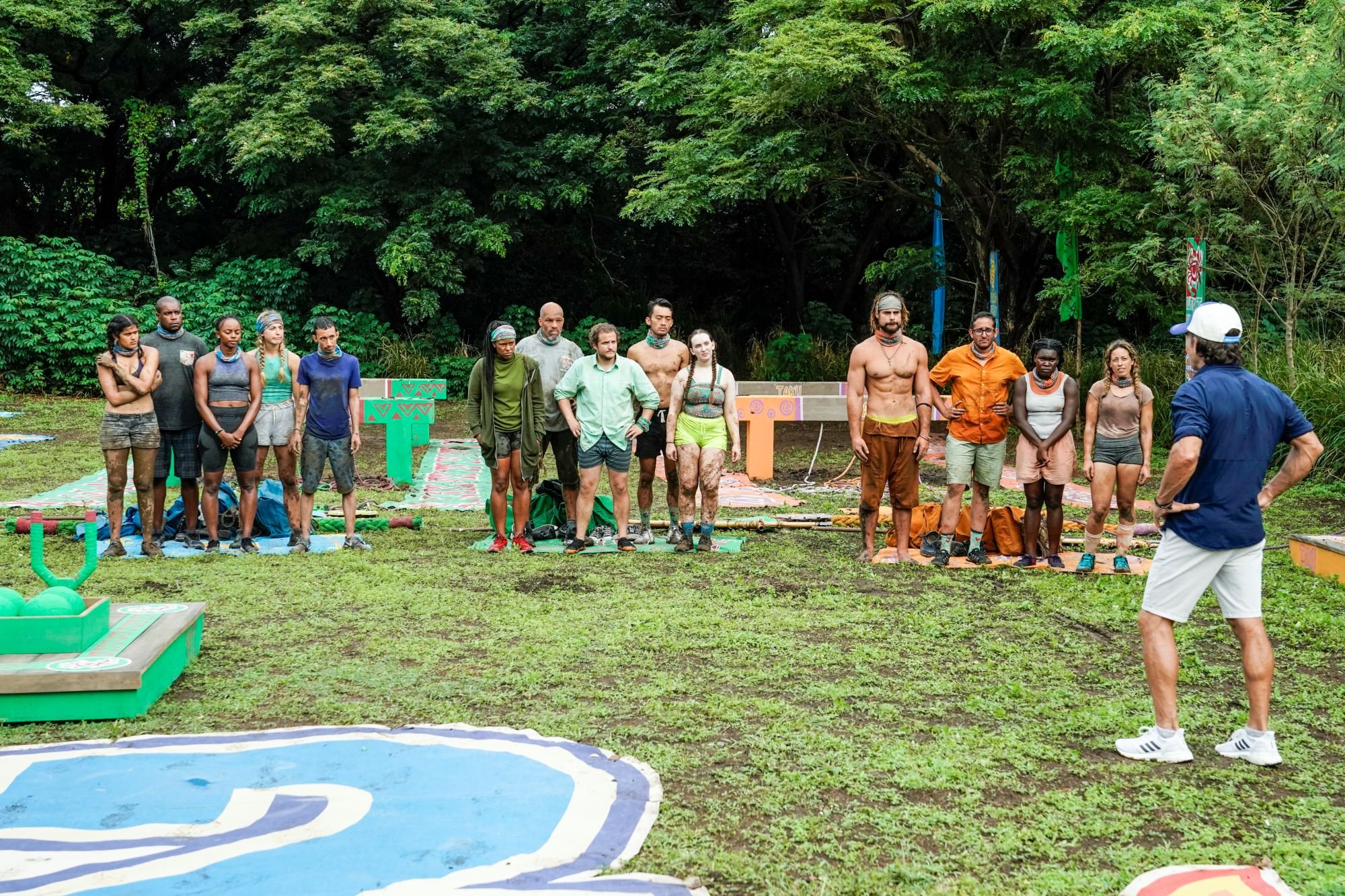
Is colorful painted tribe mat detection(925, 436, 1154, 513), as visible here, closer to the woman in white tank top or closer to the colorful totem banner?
the woman in white tank top

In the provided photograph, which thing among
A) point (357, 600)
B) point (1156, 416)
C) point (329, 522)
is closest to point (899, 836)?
point (357, 600)

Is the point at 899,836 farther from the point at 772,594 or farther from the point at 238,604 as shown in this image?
the point at 238,604

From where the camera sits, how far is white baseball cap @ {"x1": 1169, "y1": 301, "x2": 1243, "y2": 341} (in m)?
4.70

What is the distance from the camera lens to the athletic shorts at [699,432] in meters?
9.00

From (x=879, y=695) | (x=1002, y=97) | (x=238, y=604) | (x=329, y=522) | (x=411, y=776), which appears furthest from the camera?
(x=1002, y=97)

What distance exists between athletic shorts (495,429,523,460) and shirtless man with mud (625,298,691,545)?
37.6 inches

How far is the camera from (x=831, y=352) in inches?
842

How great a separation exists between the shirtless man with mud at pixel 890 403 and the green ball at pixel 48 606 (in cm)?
507

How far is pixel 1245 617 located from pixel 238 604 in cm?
543

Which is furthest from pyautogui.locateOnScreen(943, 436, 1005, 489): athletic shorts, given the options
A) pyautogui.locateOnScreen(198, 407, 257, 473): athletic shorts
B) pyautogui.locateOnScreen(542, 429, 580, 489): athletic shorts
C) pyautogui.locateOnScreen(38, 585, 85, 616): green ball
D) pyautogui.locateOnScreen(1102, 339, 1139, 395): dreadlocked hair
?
pyautogui.locateOnScreen(38, 585, 85, 616): green ball

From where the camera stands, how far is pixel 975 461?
8.60 m

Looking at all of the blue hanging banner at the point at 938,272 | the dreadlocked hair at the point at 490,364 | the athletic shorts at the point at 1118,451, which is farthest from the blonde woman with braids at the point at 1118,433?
the blue hanging banner at the point at 938,272

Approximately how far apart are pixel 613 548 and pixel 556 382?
4.52 feet

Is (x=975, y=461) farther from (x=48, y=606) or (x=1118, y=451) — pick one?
(x=48, y=606)
